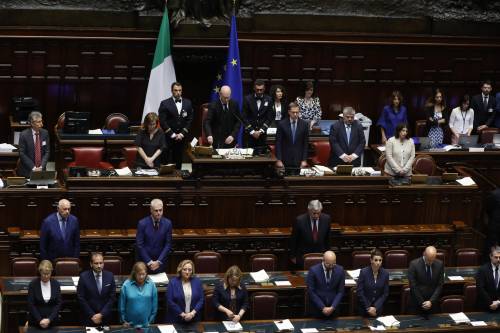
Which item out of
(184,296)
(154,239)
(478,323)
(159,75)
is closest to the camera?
(184,296)

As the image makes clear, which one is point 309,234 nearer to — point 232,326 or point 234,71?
point 232,326

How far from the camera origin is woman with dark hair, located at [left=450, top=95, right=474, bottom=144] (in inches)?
811

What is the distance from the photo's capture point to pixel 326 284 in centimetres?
1491

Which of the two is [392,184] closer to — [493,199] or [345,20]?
[493,199]

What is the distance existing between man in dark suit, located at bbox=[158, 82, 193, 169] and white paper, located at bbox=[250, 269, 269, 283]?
9.96 feet

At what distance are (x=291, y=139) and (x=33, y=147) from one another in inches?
149

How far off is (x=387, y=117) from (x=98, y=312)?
809 cm

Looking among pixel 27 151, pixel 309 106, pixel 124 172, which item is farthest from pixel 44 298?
pixel 309 106

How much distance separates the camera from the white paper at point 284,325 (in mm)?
14297

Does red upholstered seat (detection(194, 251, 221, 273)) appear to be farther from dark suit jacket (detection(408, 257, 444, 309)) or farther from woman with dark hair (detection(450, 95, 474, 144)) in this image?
woman with dark hair (detection(450, 95, 474, 144))

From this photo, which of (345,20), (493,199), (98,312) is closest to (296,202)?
(493,199)

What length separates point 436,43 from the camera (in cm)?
2206

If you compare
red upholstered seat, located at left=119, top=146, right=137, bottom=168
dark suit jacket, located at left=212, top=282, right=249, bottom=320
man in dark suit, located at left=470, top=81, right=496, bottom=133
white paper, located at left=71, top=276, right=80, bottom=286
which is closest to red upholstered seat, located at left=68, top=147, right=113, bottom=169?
red upholstered seat, located at left=119, top=146, right=137, bottom=168

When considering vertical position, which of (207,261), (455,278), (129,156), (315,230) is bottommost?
(455,278)
